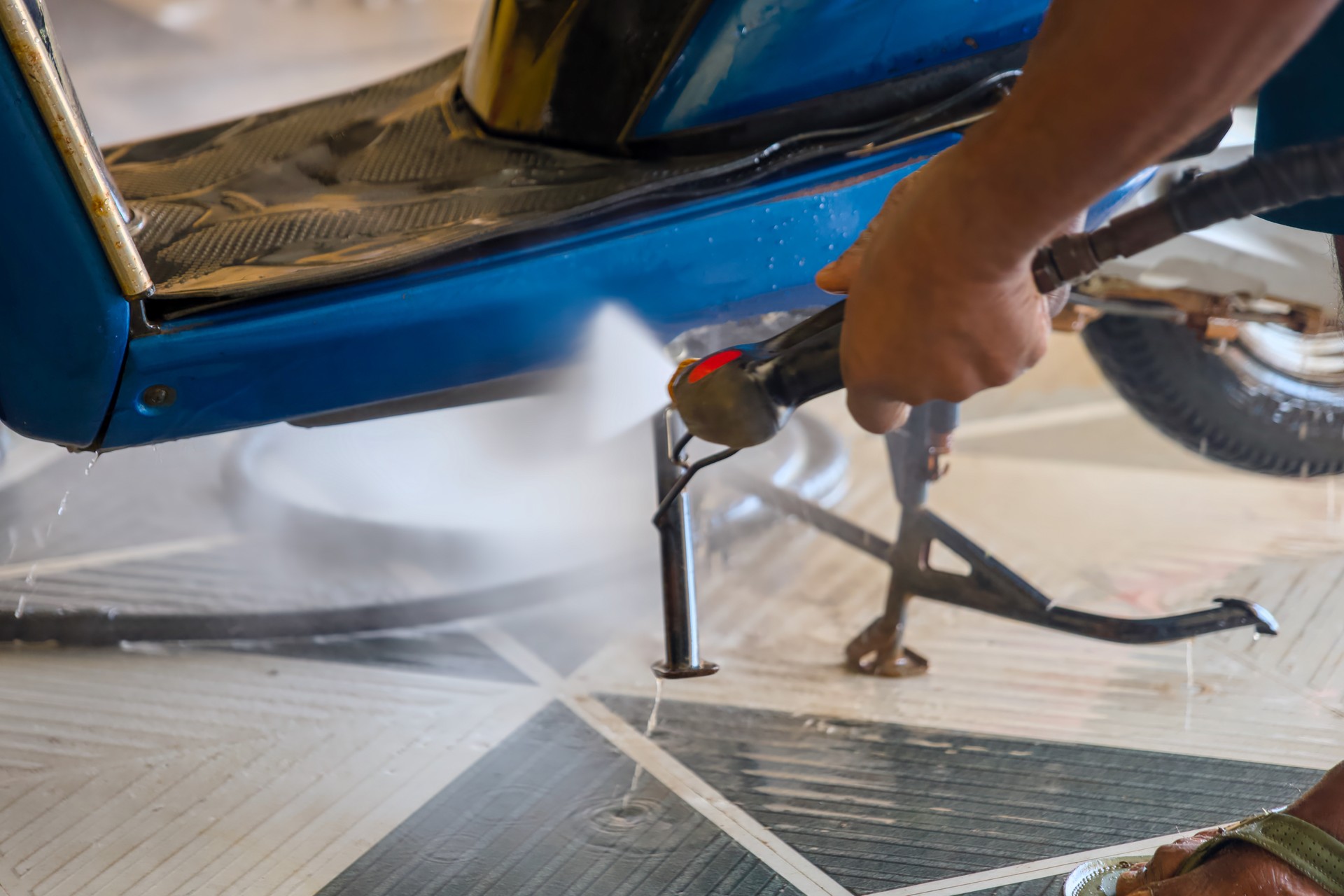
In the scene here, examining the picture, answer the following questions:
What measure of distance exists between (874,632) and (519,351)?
0.61 metres

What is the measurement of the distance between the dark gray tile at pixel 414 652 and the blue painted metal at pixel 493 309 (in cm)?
50

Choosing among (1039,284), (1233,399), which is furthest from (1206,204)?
(1233,399)

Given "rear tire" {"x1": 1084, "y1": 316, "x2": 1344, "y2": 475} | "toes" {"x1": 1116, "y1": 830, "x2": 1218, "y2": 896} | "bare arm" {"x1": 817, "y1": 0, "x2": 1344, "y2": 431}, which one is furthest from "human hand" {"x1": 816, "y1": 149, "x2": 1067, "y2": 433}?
"rear tire" {"x1": 1084, "y1": 316, "x2": 1344, "y2": 475}

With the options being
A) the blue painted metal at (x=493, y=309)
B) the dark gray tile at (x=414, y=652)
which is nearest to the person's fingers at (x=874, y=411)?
the blue painted metal at (x=493, y=309)

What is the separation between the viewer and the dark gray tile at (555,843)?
97 cm

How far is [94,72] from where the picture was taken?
4043 mm

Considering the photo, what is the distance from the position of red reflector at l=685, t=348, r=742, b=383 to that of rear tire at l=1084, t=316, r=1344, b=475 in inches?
45.2

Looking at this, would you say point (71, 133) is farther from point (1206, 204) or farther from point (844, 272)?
point (1206, 204)

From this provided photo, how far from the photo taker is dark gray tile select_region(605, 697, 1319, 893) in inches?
39.2

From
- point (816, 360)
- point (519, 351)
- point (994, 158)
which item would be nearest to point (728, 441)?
point (816, 360)

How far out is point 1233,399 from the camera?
1635mm

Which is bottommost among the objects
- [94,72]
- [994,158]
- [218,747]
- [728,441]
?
[94,72]

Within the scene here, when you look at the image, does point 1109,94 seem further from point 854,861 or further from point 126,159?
point 126,159

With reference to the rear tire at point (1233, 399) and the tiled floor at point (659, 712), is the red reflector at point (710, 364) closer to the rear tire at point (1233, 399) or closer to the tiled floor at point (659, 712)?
the tiled floor at point (659, 712)
